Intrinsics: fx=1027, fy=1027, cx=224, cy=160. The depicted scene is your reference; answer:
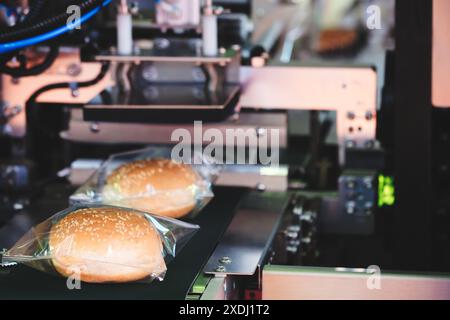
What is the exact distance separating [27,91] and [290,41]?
7.15ft

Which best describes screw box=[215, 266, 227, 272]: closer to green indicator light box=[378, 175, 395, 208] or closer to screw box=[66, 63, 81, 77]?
green indicator light box=[378, 175, 395, 208]

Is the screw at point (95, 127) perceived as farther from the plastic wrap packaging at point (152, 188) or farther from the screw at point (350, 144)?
the screw at point (350, 144)

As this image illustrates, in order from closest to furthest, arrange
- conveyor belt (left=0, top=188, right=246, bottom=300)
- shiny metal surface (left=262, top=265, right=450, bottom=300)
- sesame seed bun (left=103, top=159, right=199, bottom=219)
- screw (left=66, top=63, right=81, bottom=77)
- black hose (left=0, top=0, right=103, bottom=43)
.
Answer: conveyor belt (left=0, top=188, right=246, bottom=300) < shiny metal surface (left=262, top=265, right=450, bottom=300) < black hose (left=0, top=0, right=103, bottom=43) < sesame seed bun (left=103, top=159, right=199, bottom=219) < screw (left=66, top=63, right=81, bottom=77)

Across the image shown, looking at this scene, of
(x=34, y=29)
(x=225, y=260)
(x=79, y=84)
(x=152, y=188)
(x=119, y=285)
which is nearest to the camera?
(x=119, y=285)

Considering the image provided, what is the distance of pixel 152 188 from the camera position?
7.91 ft

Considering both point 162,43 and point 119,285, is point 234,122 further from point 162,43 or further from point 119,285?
point 119,285

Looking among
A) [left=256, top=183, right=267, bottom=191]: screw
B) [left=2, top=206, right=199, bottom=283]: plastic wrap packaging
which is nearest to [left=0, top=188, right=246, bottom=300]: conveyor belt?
[left=2, top=206, right=199, bottom=283]: plastic wrap packaging

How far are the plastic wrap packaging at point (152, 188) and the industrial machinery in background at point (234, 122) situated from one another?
70 millimetres

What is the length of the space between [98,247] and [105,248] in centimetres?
1

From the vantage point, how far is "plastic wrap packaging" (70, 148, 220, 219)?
239 cm

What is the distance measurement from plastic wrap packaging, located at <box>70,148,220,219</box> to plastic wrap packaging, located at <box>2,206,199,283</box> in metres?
0.25

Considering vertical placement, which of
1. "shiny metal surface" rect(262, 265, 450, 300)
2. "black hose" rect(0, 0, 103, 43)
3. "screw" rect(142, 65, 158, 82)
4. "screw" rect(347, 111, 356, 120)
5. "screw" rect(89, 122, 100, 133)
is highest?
"black hose" rect(0, 0, 103, 43)

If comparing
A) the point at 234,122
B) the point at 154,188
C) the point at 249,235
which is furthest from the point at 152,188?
the point at 234,122
